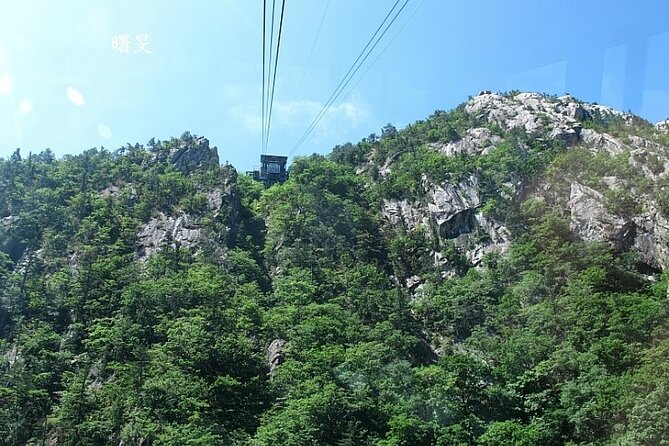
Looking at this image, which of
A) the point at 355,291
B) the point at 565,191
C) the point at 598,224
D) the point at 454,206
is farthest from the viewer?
the point at 454,206

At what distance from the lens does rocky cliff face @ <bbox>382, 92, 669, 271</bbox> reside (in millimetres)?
47938

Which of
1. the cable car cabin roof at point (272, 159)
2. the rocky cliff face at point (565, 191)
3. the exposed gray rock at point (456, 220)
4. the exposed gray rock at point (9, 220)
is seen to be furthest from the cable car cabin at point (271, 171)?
the exposed gray rock at point (9, 220)

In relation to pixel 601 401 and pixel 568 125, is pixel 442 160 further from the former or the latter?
pixel 601 401

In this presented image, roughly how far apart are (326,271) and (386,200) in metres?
17.9

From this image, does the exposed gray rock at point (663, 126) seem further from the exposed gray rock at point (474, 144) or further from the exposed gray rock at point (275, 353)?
the exposed gray rock at point (275, 353)

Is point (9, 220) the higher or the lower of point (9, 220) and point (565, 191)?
the higher

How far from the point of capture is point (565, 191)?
2090 inches

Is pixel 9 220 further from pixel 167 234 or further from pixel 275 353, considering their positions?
pixel 275 353

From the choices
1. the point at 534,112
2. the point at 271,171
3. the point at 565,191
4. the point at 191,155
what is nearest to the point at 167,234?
the point at 191,155

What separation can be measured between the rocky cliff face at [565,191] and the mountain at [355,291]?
0.76 ft

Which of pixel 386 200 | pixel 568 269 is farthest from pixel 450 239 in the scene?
pixel 568 269

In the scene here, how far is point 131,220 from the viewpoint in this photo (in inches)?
2302

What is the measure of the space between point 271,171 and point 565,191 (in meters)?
41.1

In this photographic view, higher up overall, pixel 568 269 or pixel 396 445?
pixel 568 269
